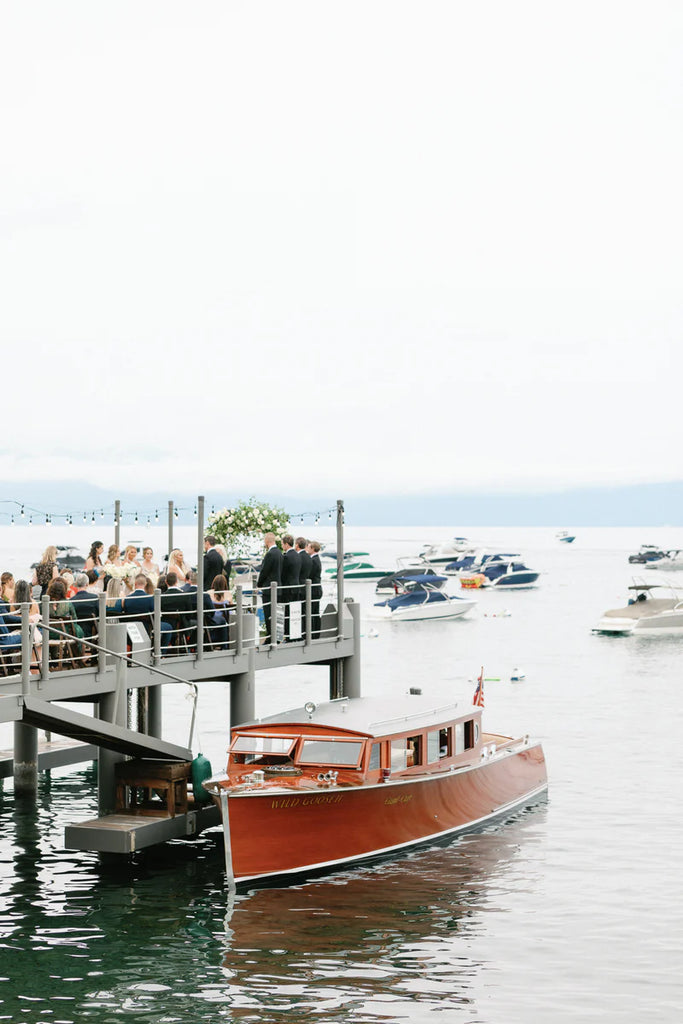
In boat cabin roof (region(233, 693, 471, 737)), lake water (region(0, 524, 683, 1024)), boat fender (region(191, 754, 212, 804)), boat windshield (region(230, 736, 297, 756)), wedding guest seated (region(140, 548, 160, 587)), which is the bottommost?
lake water (region(0, 524, 683, 1024))

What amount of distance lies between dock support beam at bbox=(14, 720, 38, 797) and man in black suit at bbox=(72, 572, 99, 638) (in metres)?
7.58

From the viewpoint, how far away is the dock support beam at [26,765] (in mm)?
30219

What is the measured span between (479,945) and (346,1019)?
385cm

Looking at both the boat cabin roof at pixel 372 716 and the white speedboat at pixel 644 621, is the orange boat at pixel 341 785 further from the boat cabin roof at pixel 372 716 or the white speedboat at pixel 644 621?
the white speedboat at pixel 644 621

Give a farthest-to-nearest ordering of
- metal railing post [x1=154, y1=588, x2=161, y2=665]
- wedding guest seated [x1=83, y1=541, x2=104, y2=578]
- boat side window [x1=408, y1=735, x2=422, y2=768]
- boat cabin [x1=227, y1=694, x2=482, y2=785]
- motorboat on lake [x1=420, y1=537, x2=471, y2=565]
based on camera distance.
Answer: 1. motorboat on lake [x1=420, y1=537, x2=471, y2=565]
2. boat side window [x1=408, y1=735, x2=422, y2=768]
3. wedding guest seated [x1=83, y1=541, x2=104, y2=578]
4. metal railing post [x1=154, y1=588, x2=161, y2=665]
5. boat cabin [x1=227, y1=694, x2=482, y2=785]

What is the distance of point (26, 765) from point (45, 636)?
Answer: 394 inches

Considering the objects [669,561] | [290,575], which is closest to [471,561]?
[669,561]

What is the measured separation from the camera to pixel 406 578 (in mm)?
115062

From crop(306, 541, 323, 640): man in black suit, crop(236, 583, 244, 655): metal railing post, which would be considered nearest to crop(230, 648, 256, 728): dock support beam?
crop(236, 583, 244, 655): metal railing post

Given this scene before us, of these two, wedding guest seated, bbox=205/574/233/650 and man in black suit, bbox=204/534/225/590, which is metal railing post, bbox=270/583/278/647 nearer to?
wedding guest seated, bbox=205/574/233/650

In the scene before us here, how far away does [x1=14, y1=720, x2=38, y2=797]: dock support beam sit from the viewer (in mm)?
30219

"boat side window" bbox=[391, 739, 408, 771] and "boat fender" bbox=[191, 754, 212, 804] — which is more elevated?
"boat side window" bbox=[391, 739, 408, 771]

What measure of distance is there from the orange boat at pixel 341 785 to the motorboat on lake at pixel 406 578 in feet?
264

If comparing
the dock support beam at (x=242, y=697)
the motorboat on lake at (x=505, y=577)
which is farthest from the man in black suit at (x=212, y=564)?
the motorboat on lake at (x=505, y=577)
